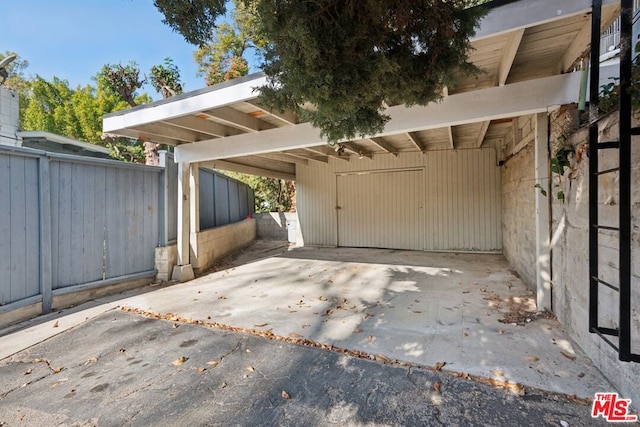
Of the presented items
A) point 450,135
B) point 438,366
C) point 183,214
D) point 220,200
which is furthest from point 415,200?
point 438,366

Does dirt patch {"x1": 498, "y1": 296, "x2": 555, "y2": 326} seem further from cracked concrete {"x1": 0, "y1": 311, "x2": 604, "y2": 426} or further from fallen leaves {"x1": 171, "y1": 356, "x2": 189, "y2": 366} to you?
fallen leaves {"x1": 171, "y1": 356, "x2": 189, "y2": 366}

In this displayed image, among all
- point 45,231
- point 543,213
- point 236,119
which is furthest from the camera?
point 236,119

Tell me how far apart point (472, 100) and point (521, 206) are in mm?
2324

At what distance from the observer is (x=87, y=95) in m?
17.1

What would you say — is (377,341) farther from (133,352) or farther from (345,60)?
(345,60)

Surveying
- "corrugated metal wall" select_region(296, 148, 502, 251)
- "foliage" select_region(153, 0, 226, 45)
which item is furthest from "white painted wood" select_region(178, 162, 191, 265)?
"corrugated metal wall" select_region(296, 148, 502, 251)

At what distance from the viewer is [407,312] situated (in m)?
3.33

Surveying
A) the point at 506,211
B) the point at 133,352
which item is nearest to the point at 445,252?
the point at 506,211

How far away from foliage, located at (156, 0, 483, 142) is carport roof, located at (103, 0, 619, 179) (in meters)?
0.48

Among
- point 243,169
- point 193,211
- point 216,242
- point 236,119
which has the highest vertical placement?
point 236,119

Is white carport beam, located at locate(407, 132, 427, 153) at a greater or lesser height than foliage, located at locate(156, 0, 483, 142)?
greater

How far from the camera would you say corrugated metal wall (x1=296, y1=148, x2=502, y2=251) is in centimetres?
690

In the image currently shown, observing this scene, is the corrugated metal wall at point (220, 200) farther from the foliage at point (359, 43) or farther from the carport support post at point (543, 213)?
the carport support post at point (543, 213)

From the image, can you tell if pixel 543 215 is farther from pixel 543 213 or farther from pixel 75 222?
pixel 75 222
